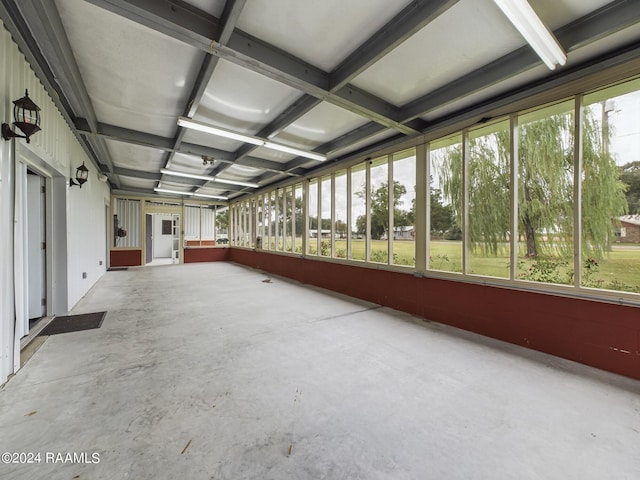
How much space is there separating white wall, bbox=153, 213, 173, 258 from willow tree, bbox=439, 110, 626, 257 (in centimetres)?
1509

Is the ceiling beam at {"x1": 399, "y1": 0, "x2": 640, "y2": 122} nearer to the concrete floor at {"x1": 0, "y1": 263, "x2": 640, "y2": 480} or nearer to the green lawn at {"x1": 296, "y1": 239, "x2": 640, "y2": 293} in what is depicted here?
the green lawn at {"x1": 296, "y1": 239, "x2": 640, "y2": 293}

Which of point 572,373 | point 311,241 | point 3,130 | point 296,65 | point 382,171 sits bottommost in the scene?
point 572,373

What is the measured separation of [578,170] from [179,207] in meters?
12.9

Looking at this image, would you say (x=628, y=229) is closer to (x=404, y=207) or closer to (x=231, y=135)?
(x=404, y=207)

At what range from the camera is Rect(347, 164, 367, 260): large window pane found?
5594 mm

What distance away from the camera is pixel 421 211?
4.34 meters

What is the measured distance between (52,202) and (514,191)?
21.7ft

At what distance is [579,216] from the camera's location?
112 inches

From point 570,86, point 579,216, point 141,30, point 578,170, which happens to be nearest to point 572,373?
point 579,216

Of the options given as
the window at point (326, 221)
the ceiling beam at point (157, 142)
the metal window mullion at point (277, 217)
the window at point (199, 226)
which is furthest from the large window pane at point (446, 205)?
the window at point (199, 226)

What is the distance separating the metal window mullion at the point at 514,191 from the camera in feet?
10.9

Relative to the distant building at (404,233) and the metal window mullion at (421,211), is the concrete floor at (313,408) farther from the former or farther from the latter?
the distant building at (404,233)

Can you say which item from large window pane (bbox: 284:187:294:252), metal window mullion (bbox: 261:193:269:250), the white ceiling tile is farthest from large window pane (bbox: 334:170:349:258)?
metal window mullion (bbox: 261:193:269:250)

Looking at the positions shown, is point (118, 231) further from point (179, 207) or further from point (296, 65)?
point (296, 65)
